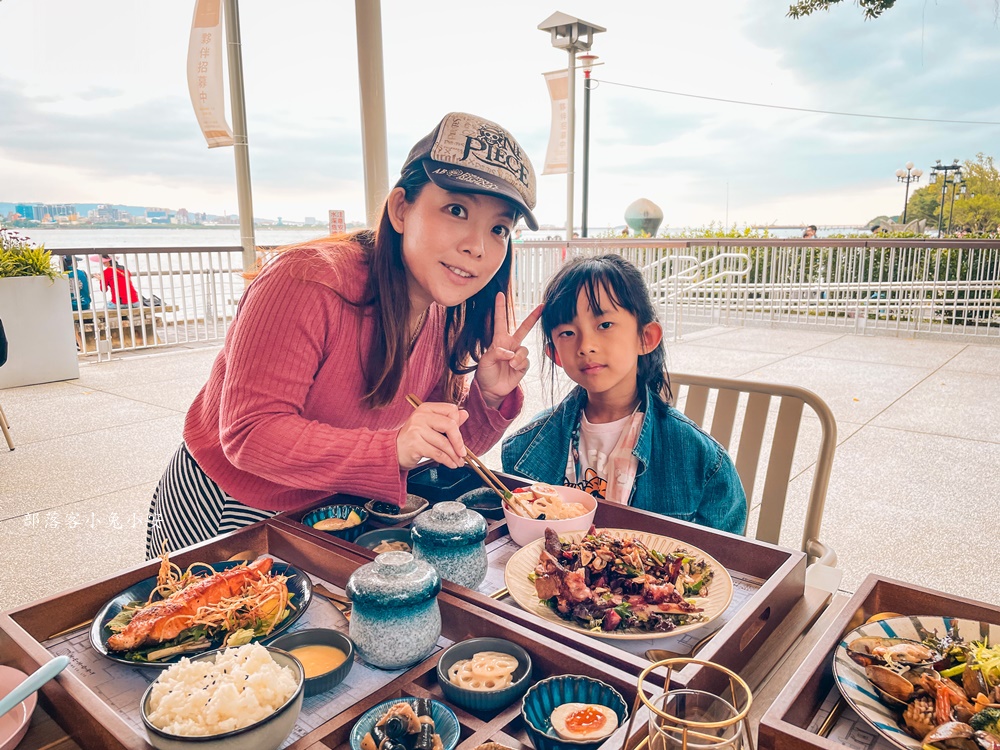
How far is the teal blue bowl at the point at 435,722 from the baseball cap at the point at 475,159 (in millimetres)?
978

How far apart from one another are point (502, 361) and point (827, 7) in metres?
5.07

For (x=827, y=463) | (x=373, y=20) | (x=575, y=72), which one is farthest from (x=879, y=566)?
(x=575, y=72)

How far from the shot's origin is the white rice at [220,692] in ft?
2.40

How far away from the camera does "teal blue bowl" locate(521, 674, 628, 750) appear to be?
2.56 feet

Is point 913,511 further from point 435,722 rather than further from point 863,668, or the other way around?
point 435,722

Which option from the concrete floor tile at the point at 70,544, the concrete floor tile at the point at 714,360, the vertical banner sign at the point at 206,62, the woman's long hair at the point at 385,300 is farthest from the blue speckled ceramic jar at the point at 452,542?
the vertical banner sign at the point at 206,62

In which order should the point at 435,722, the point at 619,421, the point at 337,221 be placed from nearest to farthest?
the point at 435,722 → the point at 619,421 → the point at 337,221

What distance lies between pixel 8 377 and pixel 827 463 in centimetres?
672

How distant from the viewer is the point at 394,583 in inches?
35.4

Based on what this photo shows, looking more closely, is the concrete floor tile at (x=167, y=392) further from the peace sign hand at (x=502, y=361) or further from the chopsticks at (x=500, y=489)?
the chopsticks at (x=500, y=489)

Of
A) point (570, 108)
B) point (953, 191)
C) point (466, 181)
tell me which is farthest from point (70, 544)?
point (953, 191)

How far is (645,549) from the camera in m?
1.21

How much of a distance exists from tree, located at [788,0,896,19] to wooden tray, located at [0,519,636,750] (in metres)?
5.50

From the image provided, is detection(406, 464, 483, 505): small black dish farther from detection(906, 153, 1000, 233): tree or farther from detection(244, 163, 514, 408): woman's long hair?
detection(906, 153, 1000, 233): tree
